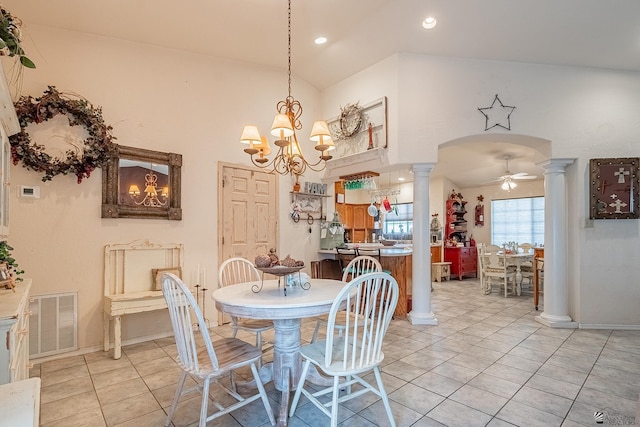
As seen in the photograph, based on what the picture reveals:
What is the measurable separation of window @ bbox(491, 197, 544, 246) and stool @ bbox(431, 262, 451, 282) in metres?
1.53

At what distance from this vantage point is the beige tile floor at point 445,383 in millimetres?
2141

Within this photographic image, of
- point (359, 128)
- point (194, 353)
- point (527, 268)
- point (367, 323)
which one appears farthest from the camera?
point (527, 268)

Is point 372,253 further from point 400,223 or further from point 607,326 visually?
point 400,223

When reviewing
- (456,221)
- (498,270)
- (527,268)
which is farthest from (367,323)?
(456,221)

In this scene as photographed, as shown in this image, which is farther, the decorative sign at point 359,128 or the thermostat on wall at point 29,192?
the decorative sign at point 359,128

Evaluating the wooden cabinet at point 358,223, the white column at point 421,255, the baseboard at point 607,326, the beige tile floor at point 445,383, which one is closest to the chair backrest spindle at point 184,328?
the beige tile floor at point 445,383

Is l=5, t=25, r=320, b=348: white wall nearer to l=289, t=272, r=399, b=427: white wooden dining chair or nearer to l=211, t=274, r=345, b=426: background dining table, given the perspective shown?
l=211, t=274, r=345, b=426: background dining table

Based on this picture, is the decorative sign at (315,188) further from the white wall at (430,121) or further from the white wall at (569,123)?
the white wall at (569,123)

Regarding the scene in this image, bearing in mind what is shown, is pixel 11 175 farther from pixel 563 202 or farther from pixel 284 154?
pixel 563 202

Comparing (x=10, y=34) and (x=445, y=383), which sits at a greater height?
(x=10, y=34)

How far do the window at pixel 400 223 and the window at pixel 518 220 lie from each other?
207 cm

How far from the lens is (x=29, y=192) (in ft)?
10.1

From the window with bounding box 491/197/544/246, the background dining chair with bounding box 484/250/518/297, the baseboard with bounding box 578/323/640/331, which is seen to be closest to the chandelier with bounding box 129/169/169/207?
the baseboard with bounding box 578/323/640/331

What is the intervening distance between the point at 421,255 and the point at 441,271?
403cm
